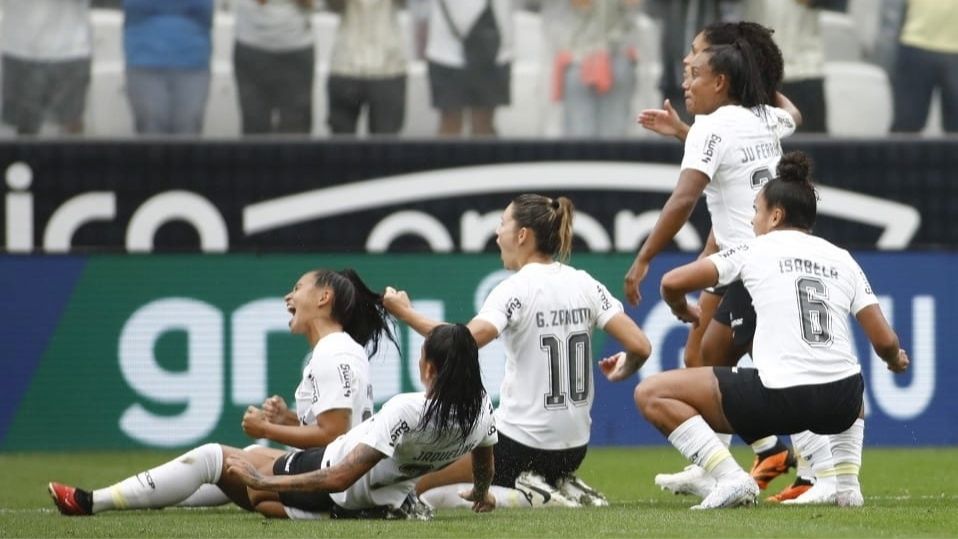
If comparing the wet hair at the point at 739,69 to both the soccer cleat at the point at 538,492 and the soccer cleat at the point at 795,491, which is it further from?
the soccer cleat at the point at 538,492

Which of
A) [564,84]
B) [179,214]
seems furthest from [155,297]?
[564,84]

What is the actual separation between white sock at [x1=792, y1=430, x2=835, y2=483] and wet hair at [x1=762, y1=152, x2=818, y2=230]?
3.13 ft

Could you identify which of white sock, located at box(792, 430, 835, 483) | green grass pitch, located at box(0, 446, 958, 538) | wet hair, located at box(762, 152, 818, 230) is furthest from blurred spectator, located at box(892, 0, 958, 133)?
wet hair, located at box(762, 152, 818, 230)

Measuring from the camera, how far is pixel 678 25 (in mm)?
12602

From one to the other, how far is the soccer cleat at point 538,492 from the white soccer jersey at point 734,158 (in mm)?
1346

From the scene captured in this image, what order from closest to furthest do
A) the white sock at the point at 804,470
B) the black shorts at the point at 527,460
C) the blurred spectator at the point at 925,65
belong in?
the black shorts at the point at 527,460 < the white sock at the point at 804,470 < the blurred spectator at the point at 925,65

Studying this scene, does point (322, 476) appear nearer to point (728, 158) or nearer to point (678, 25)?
point (728, 158)

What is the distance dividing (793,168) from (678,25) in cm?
555

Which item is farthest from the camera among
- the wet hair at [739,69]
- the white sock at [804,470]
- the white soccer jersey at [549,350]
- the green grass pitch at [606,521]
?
the wet hair at [739,69]

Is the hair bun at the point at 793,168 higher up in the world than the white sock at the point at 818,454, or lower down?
higher up

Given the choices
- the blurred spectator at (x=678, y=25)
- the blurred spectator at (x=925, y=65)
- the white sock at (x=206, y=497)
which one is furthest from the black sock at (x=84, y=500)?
the blurred spectator at (x=925, y=65)

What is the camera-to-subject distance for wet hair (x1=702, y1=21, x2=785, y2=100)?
8.21 meters

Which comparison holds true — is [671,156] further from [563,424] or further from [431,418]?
[431,418]

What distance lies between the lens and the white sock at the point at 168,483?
7.25 m
